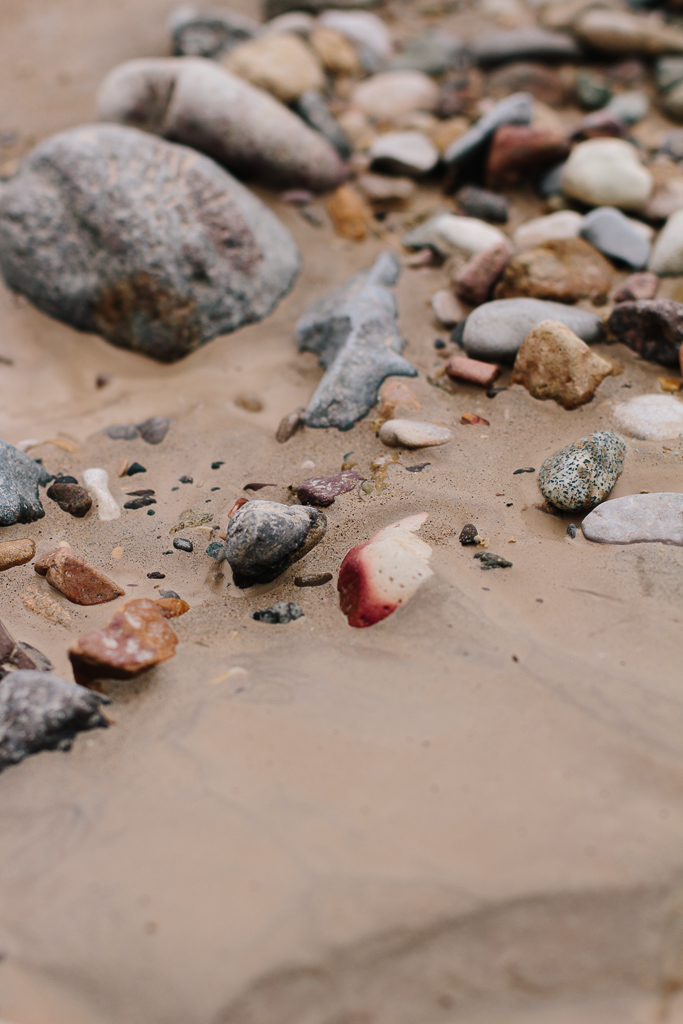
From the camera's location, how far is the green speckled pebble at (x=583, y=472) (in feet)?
6.33

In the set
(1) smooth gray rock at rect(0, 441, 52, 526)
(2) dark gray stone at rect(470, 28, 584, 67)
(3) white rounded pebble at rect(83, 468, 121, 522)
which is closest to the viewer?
(1) smooth gray rock at rect(0, 441, 52, 526)

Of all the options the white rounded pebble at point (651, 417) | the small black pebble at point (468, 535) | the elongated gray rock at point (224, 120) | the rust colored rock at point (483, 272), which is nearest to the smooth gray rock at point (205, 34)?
the elongated gray rock at point (224, 120)

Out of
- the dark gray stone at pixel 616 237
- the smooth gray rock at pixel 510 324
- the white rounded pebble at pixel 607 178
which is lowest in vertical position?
the smooth gray rock at pixel 510 324

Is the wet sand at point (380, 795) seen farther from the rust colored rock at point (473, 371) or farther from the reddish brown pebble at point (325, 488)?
the rust colored rock at point (473, 371)

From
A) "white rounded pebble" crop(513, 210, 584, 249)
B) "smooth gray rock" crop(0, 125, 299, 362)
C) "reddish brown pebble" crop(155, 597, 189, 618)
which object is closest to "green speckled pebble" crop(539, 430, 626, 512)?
"reddish brown pebble" crop(155, 597, 189, 618)

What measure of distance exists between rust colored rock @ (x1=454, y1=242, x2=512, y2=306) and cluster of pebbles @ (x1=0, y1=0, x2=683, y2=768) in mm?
12

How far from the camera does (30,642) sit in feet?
5.78

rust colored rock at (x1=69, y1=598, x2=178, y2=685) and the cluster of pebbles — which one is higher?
the cluster of pebbles

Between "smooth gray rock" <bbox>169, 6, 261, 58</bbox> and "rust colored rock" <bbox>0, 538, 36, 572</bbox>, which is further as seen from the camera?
"smooth gray rock" <bbox>169, 6, 261, 58</bbox>

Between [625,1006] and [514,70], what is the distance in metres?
4.84

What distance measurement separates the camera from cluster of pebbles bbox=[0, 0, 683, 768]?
185 cm

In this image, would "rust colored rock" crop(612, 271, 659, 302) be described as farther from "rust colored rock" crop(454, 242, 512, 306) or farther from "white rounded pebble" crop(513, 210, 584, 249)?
"rust colored rock" crop(454, 242, 512, 306)

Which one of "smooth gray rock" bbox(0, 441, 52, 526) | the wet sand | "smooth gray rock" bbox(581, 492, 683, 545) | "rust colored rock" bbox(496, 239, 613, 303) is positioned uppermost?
"rust colored rock" bbox(496, 239, 613, 303)

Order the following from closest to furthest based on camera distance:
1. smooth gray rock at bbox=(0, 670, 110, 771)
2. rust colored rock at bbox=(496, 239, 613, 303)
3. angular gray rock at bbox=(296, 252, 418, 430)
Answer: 1. smooth gray rock at bbox=(0, 670, 110, 771)
2. angular gray rock at bbox=(296, 252, 418, 430)
3. rust colored rock at bbox=(496, 239, 613, 303)
